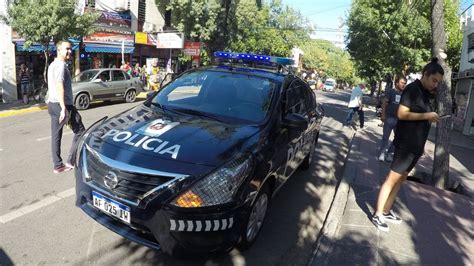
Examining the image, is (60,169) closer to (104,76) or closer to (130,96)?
(104,76)

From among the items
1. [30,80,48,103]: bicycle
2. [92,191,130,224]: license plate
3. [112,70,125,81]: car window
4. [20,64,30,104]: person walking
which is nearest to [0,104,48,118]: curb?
[30,80,48,103]: bicycle

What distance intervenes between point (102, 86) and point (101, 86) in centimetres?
4

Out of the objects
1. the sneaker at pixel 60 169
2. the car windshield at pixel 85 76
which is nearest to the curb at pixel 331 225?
the sneaker at pixel 60 169

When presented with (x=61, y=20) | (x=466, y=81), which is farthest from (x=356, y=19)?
(x=61, y=20)

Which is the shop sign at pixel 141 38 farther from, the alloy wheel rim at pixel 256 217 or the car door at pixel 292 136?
the alloy wheel rim at pixel 256 217

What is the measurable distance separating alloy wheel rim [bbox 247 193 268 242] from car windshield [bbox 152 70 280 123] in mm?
841

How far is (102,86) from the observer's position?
44.1 feet

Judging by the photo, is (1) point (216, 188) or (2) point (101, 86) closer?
(1) point (216, 188)

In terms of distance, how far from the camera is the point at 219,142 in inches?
132

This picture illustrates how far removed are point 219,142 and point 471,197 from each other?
16.2 feet

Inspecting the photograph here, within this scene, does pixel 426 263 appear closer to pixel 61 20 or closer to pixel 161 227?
pixel 161 227

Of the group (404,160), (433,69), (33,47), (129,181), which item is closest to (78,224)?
(129,181)

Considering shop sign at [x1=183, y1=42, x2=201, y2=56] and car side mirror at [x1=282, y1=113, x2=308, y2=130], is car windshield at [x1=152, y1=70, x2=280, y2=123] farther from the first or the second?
shop sign at [x1=183, y1=42, x2=201, y2=56]

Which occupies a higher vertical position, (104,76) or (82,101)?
(104,76)
